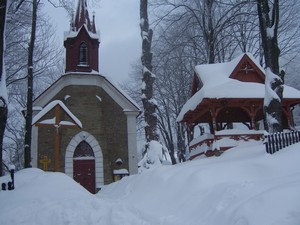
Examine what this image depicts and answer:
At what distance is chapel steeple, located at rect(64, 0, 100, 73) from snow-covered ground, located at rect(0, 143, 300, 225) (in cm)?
1349

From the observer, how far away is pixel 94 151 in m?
20.8

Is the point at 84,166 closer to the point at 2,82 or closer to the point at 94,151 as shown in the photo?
the point at 94,151

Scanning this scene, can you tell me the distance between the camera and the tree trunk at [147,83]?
13549mm

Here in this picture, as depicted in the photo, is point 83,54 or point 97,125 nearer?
point 97,125

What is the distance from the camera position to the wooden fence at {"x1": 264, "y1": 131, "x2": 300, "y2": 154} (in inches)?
372

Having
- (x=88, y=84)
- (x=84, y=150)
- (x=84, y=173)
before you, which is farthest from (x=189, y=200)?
(x=88, y=84)

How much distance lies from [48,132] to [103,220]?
1448 centimetres

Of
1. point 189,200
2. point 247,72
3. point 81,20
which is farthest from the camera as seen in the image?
point 81,20

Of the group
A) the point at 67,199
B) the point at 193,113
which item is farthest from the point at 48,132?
the point at 67,199

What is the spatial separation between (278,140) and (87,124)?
43.7 ft

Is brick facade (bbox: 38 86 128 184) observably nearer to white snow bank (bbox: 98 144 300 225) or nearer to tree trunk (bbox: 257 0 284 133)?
white snow bank (bbox: 98 144 300 225)

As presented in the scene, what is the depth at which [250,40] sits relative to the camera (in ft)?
80.3

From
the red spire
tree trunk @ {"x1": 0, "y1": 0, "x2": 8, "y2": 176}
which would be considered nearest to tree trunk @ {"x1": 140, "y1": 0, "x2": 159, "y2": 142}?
tree trunk @ {"x1": 0, "y1": 0, "x2": 8, "y2": 176}

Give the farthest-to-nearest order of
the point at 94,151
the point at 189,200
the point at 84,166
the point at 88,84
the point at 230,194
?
the point at 88,84, the point at 94,151, the point at 84,166, the point at 189,200, the point at 230,194
